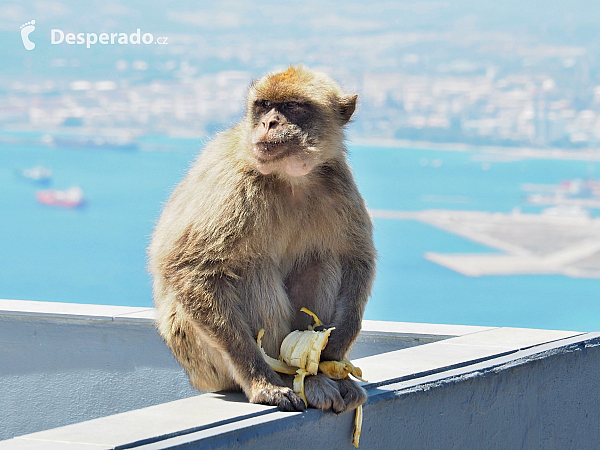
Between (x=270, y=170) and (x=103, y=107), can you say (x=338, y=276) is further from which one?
(x=103, y=107)

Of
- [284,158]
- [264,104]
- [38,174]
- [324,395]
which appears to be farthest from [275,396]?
[38,174]

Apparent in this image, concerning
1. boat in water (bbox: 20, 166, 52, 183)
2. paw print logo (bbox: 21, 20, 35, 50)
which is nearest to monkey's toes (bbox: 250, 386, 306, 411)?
paw print logo (bbox: 21, 20, 35, 50)

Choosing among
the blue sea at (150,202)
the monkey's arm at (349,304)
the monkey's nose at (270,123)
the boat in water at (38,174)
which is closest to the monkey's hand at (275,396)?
the monkey's arm at (349,304)

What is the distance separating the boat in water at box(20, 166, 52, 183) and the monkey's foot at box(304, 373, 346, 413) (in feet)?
82.6

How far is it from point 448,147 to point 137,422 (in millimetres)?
23950

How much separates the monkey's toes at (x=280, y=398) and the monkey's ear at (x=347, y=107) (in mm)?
1160

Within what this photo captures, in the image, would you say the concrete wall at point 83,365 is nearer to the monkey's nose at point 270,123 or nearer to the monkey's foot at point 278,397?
the monkey's foot at point 278,397

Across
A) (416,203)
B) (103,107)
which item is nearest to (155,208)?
(416,203)

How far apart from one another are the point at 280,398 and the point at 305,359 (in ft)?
0.87

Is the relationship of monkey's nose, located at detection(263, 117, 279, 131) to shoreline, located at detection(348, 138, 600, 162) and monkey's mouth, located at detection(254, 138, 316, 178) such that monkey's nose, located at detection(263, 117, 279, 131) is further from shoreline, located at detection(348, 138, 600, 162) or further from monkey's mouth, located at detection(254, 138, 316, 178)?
shoreline, located at detection(348, 138, 600, 162)

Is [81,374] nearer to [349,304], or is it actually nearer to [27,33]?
[349,304]

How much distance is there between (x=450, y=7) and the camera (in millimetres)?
34031

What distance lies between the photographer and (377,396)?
296 cm

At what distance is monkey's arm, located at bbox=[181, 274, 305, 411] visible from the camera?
9.61 ft
